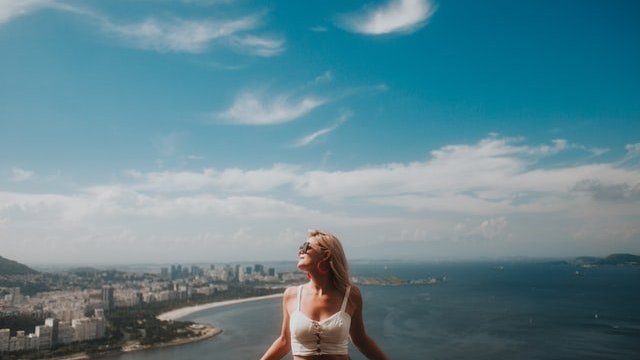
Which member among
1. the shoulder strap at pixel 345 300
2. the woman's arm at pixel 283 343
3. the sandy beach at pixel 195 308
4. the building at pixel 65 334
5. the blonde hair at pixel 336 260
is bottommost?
the sandy beach at pixel 195 308

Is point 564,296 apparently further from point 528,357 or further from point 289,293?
point 289,293

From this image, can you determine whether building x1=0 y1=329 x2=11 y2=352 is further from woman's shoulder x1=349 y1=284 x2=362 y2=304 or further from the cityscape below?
woman's shoulder x1=349 y1=284 x2=362 y2=304

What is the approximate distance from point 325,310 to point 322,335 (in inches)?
1.5

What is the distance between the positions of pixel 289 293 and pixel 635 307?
102ft

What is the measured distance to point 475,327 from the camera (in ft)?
67.7

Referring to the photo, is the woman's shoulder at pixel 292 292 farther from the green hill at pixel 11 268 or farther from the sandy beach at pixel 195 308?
the green hill at pixel 11 268

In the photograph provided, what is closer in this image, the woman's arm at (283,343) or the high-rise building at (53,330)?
the woman's arm at (283,343)

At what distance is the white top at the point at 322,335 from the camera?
745mm

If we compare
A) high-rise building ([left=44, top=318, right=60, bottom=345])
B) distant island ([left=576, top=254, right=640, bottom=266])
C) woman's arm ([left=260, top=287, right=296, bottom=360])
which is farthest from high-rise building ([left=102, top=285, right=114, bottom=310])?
distant island ([left=576, top=254, right=640, bottom=266])

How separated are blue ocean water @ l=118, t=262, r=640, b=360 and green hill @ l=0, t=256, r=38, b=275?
17.3 m

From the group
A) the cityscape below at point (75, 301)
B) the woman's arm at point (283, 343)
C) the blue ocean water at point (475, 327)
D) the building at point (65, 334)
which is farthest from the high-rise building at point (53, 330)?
the woman's arm at point (283, 343)

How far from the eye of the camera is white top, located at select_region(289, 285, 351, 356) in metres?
0.74

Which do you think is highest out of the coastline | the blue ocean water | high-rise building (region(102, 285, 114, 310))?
high-rise building (region(102, 285, 114, 310))

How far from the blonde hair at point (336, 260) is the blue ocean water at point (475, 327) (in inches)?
583
